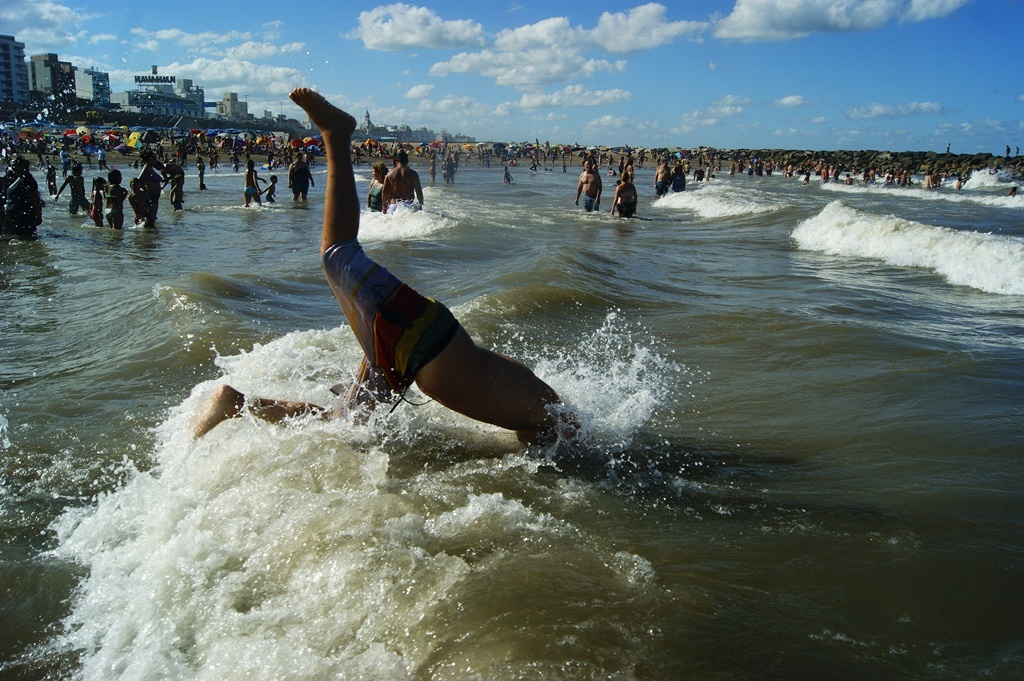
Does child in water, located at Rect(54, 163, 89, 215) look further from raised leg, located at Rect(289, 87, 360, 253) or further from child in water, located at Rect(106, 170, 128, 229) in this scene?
raised leg, located at Rect(289, 87, 360, 253)

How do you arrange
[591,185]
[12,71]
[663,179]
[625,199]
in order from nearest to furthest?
[625,199] → [591,185] → [663,179] → [12,71]

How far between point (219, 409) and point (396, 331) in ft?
4.07

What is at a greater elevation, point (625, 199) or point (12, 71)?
point (12, 71)

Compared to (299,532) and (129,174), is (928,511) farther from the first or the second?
(129,174)

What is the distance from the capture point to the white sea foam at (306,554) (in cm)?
249

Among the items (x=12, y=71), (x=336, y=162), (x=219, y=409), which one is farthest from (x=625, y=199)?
(x=12, y=71)

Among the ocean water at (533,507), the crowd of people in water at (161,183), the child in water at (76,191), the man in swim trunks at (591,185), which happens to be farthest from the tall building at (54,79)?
the ocean water at (533,507)

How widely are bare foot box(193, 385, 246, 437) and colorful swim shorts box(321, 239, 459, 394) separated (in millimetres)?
960

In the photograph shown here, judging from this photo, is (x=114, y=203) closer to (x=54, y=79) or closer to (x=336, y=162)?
(x=336, y=162)

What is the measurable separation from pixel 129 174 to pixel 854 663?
4210 cm

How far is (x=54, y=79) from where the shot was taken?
3925 inches

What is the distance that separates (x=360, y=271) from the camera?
11.0ft

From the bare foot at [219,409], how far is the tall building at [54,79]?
10162 centimetres

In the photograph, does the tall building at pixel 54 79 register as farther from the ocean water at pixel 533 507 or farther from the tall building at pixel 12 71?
the ocean water at pixel 533 507
